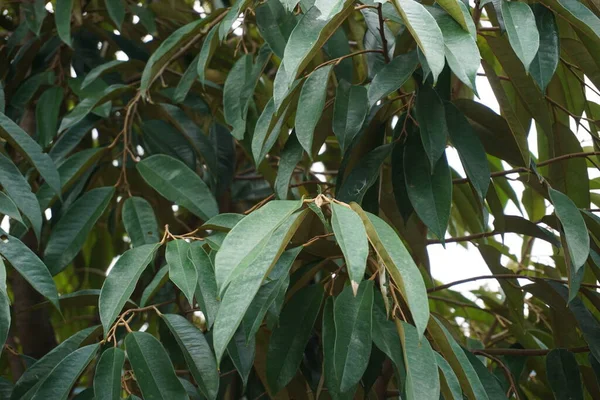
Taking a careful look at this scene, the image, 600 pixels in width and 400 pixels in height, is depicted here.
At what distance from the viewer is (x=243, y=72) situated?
92 centimetres

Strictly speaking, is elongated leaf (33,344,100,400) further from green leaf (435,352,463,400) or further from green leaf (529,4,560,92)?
green leaf (529,4,560,92)

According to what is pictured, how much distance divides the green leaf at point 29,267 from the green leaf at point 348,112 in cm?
28

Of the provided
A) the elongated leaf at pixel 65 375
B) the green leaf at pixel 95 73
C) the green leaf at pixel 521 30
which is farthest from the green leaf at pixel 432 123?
the green leaf at pixel 95 73

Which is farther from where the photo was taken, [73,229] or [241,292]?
[73,229]

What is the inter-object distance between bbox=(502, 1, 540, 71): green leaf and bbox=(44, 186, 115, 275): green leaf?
1.45 feet

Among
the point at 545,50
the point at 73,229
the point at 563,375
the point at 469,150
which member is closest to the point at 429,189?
the point at 469,150

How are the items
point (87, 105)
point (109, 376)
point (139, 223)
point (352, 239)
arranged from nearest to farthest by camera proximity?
point (352, 239) < point (109, 376) < point (139, 223) < point (87, 105)

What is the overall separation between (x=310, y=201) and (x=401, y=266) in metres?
0.09

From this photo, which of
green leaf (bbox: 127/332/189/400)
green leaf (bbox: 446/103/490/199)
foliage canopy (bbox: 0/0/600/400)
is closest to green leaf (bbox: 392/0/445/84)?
foliage canopy (bbox: 0/0/600/400)

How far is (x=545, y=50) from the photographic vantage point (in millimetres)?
730

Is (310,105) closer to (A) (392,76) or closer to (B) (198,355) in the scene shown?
(A) (392,76)

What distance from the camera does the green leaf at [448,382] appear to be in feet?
1.97

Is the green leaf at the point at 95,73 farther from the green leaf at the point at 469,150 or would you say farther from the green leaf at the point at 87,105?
the green leaf at the point at 469,150

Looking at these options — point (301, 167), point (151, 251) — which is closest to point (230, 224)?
point (151, 251)
